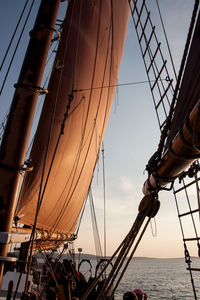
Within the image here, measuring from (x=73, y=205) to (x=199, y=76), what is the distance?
862cm

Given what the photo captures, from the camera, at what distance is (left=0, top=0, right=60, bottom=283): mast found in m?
2.88

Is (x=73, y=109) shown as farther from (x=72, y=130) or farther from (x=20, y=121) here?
(x=20, y=121)

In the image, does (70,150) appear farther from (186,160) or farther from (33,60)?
(186,160)

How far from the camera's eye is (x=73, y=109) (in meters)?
7.98

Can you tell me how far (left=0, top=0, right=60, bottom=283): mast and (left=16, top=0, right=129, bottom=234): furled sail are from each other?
271 cm

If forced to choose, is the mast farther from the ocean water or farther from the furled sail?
the ocean water

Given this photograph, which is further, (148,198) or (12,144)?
(12,144)

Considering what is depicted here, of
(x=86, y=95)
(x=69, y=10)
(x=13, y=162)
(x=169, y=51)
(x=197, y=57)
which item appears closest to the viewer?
(x=197, y=57)

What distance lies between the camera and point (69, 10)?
764 cm

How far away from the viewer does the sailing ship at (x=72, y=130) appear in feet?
7.05

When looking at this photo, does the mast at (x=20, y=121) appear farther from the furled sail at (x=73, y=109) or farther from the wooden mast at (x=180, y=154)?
the furled sail at (x=73, y=109)

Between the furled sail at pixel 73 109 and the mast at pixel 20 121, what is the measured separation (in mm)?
2715

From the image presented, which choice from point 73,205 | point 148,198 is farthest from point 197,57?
point 73,205

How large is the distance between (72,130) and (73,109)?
2.12ft
